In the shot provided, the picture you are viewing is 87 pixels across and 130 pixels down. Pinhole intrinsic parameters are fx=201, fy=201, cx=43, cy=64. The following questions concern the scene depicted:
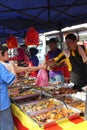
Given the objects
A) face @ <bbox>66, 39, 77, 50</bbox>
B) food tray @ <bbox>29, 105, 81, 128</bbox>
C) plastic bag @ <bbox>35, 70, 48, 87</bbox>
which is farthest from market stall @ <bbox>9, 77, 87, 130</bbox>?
face @ <bbox>66, 39, 77, 50</bbox>

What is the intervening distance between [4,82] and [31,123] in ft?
1.87

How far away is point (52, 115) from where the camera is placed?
84.7 inches

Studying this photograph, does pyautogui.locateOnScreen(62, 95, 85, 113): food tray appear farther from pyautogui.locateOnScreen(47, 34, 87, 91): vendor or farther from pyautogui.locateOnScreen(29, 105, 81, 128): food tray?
pyautogui.locateOnScreen(47, 34, 87, 91): vendor

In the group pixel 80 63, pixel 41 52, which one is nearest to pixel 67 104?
pixel 80 63

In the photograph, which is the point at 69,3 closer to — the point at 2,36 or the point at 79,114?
the point at 79,114

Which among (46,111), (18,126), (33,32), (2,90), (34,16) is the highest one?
(34,16)

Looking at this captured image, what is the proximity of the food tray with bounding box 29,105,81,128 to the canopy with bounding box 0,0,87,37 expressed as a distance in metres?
2.12

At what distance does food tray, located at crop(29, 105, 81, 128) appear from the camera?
1974 millimetres

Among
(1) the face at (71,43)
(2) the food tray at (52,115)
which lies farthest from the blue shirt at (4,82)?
(1) the face at (71,43)

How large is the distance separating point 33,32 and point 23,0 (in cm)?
169

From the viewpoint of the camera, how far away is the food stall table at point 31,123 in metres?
1.89

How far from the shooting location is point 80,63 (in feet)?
10.0

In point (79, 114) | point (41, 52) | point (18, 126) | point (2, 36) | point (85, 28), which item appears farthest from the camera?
point (41, 52)

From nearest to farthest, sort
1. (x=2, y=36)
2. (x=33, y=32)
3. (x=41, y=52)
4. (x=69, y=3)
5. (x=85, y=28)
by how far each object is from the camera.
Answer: (x=69, y=3) < (x=33, y=32) < (x=2, y=36) < (x=85, y=28) < (x=41, y=52)
